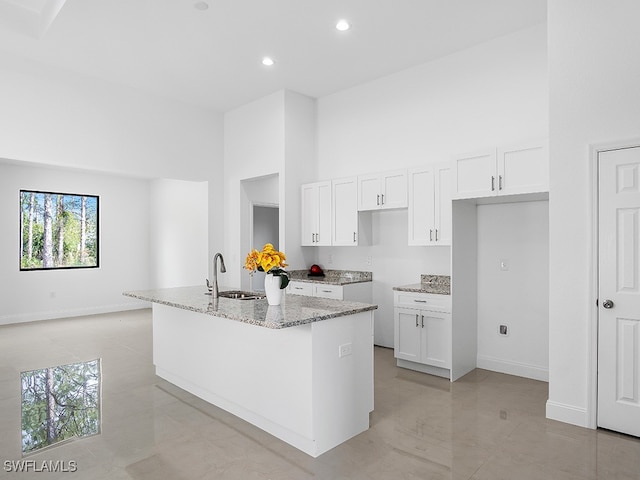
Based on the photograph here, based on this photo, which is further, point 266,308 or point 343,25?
point 343,25

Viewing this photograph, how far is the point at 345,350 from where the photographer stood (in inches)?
114

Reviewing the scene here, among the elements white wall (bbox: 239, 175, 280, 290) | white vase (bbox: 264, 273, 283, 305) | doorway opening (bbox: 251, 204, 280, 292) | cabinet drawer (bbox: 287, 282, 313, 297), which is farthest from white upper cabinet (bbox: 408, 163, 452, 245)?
doorway opening (bbox: 251, 204, 280, 292)

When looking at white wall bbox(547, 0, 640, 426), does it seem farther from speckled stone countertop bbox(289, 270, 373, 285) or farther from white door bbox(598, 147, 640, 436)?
speckled stone countertop bbox(289, 270, 373, 285)

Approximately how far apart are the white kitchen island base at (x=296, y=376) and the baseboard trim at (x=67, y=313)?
540 cm

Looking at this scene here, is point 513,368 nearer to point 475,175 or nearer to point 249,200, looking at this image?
point 475,175

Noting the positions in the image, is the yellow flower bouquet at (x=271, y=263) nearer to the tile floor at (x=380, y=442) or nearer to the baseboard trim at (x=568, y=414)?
the tile floor at (x=380, y=442)

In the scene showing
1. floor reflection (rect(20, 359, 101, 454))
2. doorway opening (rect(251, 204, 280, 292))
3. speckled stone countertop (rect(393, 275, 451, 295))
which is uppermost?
doorway opening (rect(251, 204, 280, 292))

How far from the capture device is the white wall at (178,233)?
7337 mm

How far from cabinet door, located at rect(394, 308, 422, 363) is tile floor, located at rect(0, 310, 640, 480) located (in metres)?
0.33

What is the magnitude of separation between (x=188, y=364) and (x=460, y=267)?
2850 millimetres

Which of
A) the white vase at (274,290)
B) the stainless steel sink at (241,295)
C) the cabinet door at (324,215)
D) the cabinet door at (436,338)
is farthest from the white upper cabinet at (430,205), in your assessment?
the white vase at (274,290)

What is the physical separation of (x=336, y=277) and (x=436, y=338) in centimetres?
190

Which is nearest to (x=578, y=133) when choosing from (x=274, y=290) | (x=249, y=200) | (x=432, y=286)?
(x=432, y=286)

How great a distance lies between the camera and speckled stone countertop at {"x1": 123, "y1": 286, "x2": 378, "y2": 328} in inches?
102
